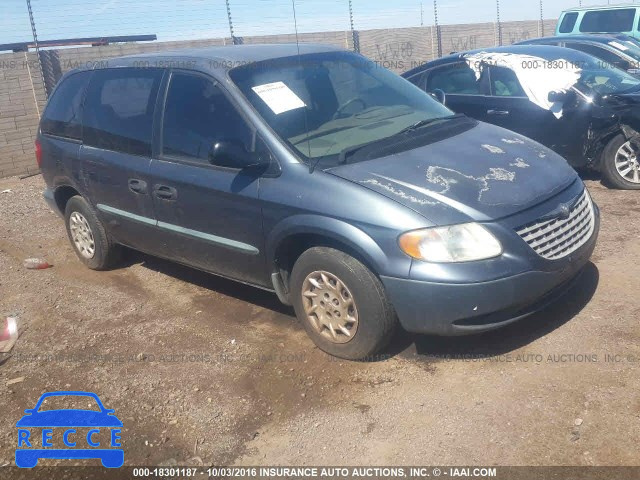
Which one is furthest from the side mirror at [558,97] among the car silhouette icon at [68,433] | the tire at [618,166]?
the car silhouette icon at [68,433]

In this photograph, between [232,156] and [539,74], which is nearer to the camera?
[232,156]

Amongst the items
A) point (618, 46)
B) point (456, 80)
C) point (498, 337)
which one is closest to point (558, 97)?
point (456, 80)

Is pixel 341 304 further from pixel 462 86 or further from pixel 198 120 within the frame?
pixel 462 86

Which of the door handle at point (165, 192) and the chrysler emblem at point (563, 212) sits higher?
the door handle at point (165, 192)

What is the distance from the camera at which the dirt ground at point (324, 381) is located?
10.1 ft

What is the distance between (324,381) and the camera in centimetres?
368

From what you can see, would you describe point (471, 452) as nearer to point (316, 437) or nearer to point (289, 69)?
point (316, 437)

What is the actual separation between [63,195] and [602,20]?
13.5 metres

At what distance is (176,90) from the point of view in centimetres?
448

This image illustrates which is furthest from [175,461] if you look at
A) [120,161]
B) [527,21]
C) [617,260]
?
[527,21]

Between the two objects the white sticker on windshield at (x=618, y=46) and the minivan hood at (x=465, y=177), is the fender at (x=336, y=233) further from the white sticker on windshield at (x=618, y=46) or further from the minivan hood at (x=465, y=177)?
the white sticker on windshield at (x=618, y=46)

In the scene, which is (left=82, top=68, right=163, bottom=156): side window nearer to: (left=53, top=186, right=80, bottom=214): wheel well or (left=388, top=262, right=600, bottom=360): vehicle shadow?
(left=53, top=186, right=80, bottom=214): wheel well

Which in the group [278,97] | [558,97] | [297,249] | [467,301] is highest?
[278,97]

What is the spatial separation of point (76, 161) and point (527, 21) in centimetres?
2164
